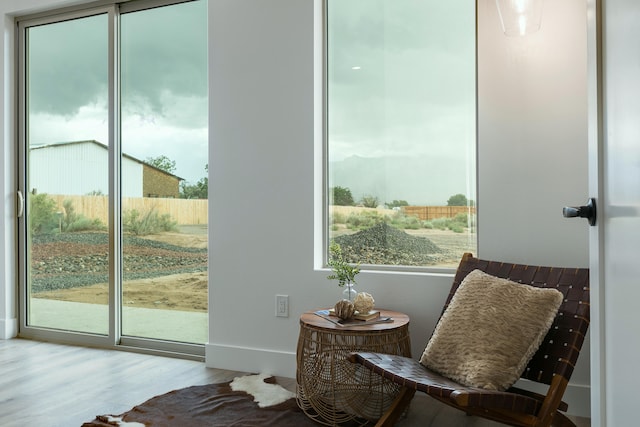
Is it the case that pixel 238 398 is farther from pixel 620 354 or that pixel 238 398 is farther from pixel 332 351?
pixel 620 354

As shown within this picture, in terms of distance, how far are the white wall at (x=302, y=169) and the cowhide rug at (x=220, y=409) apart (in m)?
0.33

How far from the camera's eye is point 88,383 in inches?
115

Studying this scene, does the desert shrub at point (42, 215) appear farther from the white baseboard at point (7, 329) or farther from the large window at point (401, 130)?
the large window at point (401, 130)

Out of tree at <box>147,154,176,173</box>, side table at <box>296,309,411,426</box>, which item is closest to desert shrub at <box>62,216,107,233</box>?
tree at <box>147,154,176,173</box>

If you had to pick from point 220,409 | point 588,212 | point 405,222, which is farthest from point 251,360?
point 588,212

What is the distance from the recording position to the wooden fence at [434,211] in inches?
112

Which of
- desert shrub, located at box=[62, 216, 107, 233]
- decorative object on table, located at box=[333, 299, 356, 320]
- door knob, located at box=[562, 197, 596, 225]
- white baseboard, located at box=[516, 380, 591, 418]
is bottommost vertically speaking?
white baseboard, located at box=[516, 380, 591, 418]

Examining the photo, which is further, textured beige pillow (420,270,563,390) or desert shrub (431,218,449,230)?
desert shrub (431,218,449,230)

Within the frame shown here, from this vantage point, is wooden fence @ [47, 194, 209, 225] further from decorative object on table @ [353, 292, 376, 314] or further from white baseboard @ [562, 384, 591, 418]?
white baseboard @ [562, 384, 591, 418]

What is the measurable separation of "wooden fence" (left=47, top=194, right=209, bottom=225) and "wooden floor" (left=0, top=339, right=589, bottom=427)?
34.4 inches

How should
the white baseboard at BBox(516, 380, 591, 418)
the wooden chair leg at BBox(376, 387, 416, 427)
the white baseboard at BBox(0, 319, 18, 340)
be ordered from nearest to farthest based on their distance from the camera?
the wooden chair leg at BBox(376, 387, 416, 427) → the white baseboard at BBox(516, 380, 591, 418) → the white baseboard at BBox(0, 319, 18, 340)

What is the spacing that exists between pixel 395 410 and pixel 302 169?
1.41m

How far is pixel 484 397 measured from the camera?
170 centimetres

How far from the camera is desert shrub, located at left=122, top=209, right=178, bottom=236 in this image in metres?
3.58
